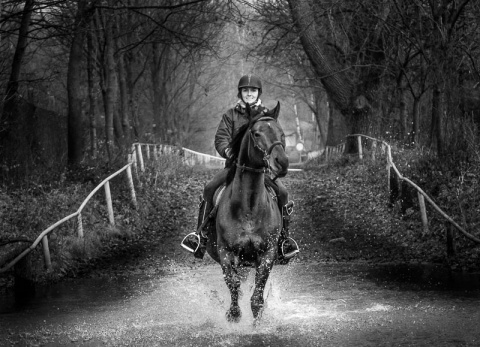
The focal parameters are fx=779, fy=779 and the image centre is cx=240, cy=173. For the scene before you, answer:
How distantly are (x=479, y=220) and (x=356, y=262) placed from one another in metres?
2.32

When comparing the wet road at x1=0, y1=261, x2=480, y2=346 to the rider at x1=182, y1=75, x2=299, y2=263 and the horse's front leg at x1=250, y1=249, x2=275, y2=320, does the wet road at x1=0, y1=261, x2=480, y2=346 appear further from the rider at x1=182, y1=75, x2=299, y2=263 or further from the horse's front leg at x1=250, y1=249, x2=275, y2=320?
the rider at x1=182, y1=75, x2=299, y2=263

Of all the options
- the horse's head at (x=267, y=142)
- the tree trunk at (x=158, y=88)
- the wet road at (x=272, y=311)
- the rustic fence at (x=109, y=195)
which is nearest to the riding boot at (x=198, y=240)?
the wet road at (x=272, y=311)

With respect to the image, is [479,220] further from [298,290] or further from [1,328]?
[1,328]

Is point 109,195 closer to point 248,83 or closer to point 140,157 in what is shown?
point 140,157

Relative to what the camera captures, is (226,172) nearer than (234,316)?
No

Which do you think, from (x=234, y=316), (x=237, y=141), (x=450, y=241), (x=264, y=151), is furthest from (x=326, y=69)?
(x=264, y=151)

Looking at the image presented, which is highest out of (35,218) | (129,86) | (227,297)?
(129,86)

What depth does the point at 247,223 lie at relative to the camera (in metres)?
9.48

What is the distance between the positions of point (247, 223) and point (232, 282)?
2.46 feet

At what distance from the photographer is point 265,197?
9594 mm

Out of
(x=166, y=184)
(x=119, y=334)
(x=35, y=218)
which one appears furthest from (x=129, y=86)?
(x=119, y=334)

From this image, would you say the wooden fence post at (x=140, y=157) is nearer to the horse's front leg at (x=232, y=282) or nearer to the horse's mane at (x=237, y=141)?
the horse's mane at (x=237, y=141)

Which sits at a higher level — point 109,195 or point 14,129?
point 14,129

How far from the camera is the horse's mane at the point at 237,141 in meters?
8.92
